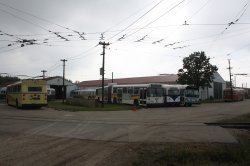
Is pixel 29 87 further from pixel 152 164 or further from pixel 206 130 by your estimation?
pixel 152 164

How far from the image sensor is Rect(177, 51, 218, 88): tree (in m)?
63.3

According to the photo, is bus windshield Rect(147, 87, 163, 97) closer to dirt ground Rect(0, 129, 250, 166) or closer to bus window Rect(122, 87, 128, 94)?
bus window Rect(122, 87, 128, 94)

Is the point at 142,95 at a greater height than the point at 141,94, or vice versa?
the point at 141,94

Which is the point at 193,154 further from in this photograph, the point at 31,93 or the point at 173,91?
the point at 173,91

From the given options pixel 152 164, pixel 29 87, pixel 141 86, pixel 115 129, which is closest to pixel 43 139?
pixel 115 129

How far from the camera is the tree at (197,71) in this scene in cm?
6332

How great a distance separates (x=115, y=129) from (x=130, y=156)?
592 cm

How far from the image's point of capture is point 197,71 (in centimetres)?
6397

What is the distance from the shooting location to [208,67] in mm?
64375

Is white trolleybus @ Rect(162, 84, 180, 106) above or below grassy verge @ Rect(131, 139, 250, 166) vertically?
above

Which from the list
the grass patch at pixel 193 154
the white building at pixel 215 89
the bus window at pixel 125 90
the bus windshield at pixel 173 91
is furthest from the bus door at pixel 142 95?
the white building at pixel 215 89

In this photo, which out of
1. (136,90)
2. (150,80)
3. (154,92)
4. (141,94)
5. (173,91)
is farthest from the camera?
(150,80)

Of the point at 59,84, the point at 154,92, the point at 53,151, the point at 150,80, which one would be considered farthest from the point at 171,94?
the point at 59,84

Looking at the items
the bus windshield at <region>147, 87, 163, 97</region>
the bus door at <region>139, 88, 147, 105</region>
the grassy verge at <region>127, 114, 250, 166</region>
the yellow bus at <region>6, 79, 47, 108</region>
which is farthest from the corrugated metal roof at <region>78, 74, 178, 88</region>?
the grassy verge at <region>127, 114, 250, 166</region>
